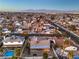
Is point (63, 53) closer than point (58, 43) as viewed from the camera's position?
Yes

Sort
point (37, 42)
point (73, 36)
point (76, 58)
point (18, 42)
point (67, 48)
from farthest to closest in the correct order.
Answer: point (73, 36), point (18, 42), point (37, 42), point (67, 48), point (76, 58)

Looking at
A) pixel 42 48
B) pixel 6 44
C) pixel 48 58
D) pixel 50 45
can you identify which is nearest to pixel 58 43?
pixel 50 45

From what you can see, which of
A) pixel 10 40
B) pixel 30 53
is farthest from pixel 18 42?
pixel 30 53

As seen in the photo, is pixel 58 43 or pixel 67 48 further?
pixel 58 43

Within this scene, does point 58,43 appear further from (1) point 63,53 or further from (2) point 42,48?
(1) point 63,53

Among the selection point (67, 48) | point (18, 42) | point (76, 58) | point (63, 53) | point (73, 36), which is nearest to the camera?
point (76, 58)

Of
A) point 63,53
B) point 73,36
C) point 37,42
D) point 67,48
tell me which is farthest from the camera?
point 73,36

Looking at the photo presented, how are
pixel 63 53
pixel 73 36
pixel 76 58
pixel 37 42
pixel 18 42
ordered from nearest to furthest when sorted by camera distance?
pixel 76 58
pixel 63 53
pixel 37 42
pixel 18 42
pixel 73 36

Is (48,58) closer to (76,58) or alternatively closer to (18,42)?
(76,58)
